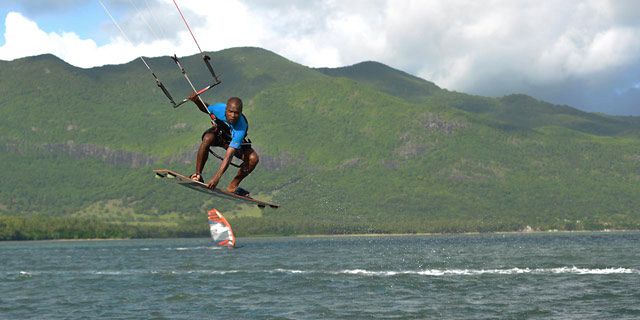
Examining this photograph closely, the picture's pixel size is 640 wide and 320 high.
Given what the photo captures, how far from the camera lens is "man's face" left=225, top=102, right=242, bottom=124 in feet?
107

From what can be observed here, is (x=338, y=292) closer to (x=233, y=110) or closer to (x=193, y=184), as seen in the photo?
(x=193, y=184)

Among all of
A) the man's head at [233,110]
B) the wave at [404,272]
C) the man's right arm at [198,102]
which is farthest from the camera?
the wave at [404,272]

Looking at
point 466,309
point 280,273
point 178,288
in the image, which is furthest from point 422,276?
point 466,309

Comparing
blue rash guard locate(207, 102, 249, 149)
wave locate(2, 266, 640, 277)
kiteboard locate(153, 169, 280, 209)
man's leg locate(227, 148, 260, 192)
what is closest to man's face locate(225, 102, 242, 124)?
blue rash guard locate(207, 102, 249, 149)

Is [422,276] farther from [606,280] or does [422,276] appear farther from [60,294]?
[60,294]

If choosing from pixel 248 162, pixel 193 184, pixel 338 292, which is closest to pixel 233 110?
pixel 248 162

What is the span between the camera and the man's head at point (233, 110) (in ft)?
107

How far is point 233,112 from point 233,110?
6cm

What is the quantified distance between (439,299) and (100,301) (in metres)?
29.5

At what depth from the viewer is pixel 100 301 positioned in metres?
89.6

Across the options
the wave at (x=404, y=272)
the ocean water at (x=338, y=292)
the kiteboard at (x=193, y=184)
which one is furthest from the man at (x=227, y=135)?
the wave at (x=404, y=272)

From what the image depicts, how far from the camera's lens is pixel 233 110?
107 ft

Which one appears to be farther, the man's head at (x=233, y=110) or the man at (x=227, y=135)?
the man at (x=227, y=135)

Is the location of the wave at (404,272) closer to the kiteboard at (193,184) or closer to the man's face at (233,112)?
the kiteboard at (193,184)
